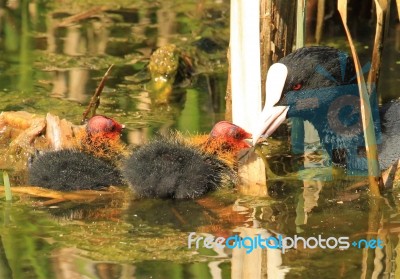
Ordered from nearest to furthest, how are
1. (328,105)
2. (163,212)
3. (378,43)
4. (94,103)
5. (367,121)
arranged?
(367,121) → (163,212) → (378,43) → (328,105) → (94,103)

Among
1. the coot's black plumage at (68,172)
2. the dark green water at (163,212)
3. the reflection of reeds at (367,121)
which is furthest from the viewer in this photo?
the coot's black plumage at (68,172)

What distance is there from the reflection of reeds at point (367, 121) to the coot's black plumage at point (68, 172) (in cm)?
130

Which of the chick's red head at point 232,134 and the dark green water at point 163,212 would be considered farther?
the chick's red head at point 232,134

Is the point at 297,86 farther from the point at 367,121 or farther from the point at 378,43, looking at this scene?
the point at 367,121

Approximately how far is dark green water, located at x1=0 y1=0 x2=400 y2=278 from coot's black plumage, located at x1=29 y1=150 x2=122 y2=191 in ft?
0.40

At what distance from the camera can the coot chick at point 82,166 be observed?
535cm

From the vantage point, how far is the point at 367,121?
16.5ft

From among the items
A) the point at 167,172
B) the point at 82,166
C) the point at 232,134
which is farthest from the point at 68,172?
the point at 232,134

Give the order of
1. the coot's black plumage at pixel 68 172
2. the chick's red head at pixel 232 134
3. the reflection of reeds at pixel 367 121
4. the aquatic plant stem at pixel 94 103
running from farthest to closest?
the aquatic plant stem at pixel 94 103 → the chick's red head at pixel 232 134 → the coot's black plumage at pixel 68 172 → the reflection of reeds at pixel 367 121

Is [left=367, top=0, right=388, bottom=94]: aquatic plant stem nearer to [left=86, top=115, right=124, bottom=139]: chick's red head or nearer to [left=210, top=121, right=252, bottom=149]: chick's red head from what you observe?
[left=210, top=121, right=252, bottom=149]: chick's red head

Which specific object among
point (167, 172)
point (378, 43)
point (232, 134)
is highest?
point (378, 43)

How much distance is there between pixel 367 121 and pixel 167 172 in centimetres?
100

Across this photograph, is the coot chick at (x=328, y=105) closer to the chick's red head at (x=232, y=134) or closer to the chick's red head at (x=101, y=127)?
the chick's red head at (x=232, y=134)

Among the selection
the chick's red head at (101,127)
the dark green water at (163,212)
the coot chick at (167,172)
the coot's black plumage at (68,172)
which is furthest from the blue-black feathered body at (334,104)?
the coot's black plumage at (68,172)
